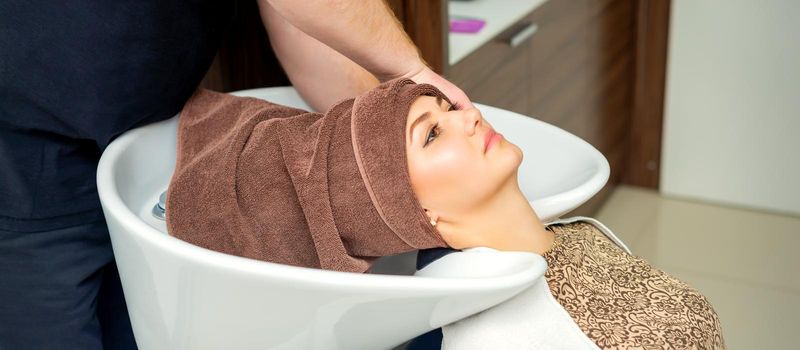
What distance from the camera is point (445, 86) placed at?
1.35 m

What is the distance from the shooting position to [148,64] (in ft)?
4.26

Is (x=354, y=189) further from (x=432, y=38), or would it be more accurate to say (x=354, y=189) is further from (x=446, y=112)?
(x=432, y=38)

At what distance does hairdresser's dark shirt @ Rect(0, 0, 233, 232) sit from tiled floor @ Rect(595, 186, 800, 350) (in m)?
1.65

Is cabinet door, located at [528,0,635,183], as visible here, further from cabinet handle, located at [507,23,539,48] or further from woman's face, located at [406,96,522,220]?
woman's face, located at [406,96,522,220]

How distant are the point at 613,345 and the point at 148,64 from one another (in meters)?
0.72

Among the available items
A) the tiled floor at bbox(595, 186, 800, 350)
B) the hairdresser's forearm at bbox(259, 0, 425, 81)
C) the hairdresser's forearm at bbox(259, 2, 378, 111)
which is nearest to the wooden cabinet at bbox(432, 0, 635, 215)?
the tiled floor at bbox(595, 186, 800, 350)

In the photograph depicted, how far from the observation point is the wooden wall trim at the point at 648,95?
2.95 m

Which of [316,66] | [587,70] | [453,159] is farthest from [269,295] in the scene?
[587,70]

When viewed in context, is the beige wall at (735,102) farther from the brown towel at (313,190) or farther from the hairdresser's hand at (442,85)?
the brown towel at (313,190)

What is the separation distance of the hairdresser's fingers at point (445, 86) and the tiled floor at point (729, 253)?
1.38 metres

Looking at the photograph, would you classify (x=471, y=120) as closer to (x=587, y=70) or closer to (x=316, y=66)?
(x=316, y=66)

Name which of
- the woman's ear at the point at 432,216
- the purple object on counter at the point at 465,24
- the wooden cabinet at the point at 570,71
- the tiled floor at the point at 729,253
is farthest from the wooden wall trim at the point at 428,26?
the tiled floor at the point at 729,253

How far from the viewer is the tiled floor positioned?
248 cm

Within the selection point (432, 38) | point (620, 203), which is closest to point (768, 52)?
point (620, 203)
